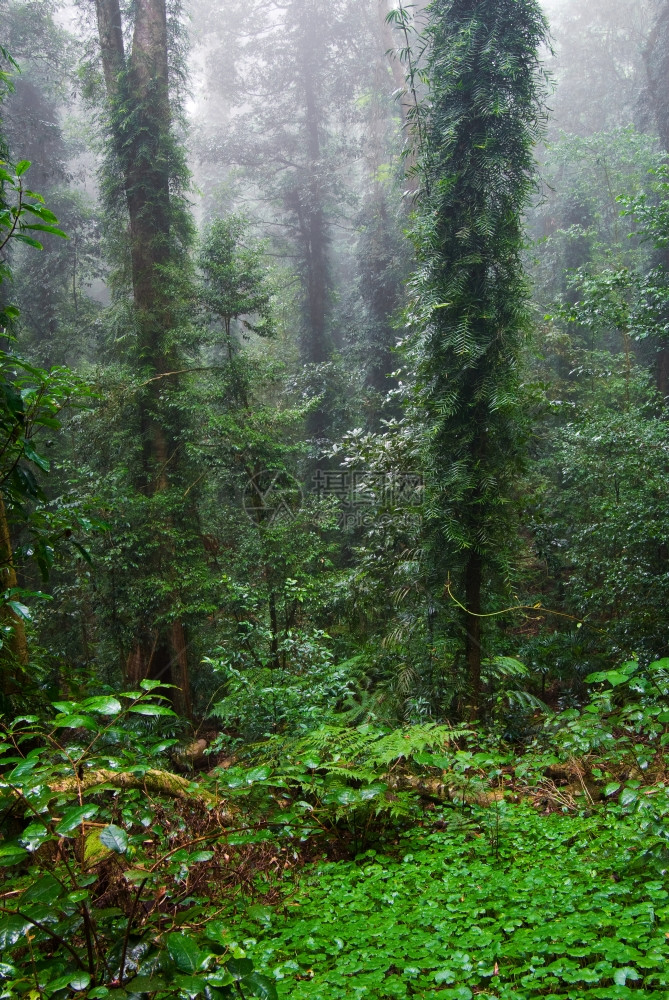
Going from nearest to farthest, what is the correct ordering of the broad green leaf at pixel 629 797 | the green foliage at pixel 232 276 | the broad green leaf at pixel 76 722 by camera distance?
1. the broad green leaf at pixel 76 722
2. the broad green leaf at pixel 629 797
3. the green foliage at pixel 232 276

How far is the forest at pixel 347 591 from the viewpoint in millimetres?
2277

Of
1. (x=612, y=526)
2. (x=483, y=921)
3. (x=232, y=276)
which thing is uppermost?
(x=232, y=276)

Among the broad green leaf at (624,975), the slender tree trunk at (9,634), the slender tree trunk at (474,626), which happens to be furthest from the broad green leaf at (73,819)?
the slender tree trunk at (474,626)

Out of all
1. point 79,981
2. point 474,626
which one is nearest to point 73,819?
point 79,981

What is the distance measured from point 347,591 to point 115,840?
232 inches

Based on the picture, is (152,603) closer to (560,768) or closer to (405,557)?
(405,557)

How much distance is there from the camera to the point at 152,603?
25.5 feet

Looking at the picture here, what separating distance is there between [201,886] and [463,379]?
12.8 ft

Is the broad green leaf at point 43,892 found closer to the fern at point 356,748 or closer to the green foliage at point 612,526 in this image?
the fern at point 356,748

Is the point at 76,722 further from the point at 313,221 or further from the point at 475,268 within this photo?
the point at 313,221

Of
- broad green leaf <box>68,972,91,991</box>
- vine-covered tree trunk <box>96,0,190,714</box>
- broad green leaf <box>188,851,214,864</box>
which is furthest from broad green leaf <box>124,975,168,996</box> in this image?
vine-covered tree trunk <box>96,0,190,714</box>

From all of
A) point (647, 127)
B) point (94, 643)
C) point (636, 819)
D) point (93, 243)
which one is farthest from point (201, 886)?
point (647, 127)

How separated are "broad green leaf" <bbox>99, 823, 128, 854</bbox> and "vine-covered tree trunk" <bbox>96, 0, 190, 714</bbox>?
6.70 m

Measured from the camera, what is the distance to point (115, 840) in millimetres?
1623
